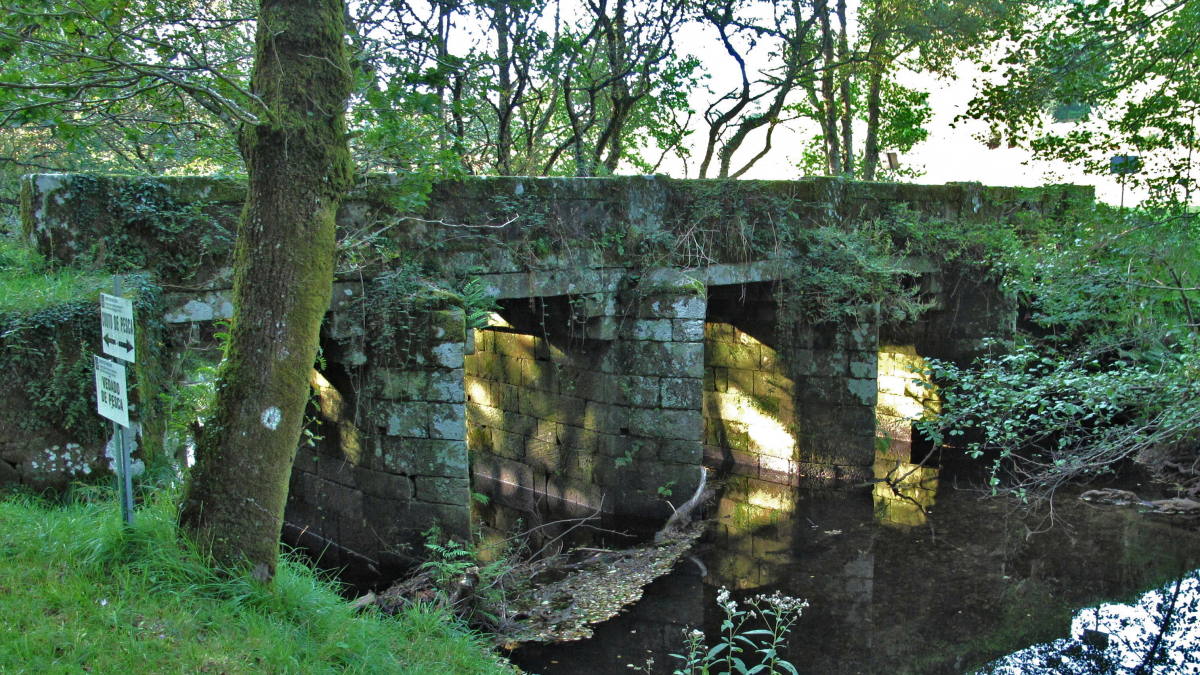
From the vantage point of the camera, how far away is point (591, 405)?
8.42m

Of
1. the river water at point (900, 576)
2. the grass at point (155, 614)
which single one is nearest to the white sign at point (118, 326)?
the grass at point (155, 614)

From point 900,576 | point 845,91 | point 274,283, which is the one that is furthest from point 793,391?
point 274,283

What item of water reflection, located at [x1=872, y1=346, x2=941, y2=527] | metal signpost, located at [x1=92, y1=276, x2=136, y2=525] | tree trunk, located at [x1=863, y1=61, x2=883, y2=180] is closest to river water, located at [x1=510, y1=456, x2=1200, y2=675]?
water reflection, located at [x1=872, y1=346, x2=941, y2=527]

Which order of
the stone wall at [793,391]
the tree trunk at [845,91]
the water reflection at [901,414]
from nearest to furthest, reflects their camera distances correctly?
the stone wall at [793,391] < the water reflection at [901,414] < the tree trunk at [845,91]

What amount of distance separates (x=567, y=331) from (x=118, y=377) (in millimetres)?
5028

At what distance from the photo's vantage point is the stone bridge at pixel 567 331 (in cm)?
585

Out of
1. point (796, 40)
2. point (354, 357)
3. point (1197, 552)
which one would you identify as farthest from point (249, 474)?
point (796, 40)

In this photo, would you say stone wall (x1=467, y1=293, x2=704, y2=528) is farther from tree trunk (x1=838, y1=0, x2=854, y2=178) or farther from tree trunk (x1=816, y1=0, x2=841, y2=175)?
tree trunk (x1=838, y1=0, x2=854, y2=178)

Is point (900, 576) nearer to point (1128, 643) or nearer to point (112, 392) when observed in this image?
point (1128, 643)

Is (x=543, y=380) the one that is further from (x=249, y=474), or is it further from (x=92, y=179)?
(x=249, y=474)

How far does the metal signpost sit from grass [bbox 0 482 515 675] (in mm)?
249

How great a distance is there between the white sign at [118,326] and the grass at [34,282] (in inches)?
49.6

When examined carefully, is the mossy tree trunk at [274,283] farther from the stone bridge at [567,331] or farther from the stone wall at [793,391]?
the stone wall at [793,391]

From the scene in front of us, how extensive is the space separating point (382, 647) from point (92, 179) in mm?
3643
